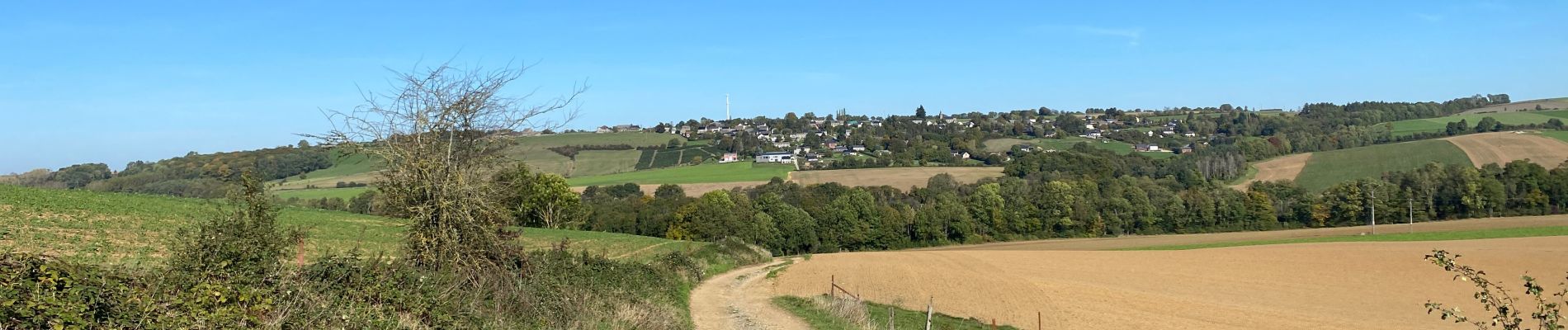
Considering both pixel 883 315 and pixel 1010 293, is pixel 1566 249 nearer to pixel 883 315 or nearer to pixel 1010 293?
pixel 1010 293

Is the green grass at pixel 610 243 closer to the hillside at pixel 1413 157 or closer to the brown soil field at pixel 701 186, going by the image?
the brown soil field at pixel 701 186

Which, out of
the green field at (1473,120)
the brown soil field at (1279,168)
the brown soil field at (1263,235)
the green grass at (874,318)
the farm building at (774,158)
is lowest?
the brown soil field at (1263,235)

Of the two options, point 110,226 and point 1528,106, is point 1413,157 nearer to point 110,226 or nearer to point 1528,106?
point 1528,106

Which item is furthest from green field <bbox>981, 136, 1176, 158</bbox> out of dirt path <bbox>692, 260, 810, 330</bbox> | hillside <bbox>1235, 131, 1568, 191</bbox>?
dirt path <bbox>692, 260, 810, 330</bbox>

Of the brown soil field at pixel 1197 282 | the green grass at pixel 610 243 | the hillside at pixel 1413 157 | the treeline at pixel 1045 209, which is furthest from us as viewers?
the hillside at pixel 1413 157

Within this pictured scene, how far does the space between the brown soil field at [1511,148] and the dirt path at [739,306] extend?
90.3 meters

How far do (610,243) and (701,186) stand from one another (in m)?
50.4

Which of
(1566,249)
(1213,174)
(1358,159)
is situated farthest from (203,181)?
(1358,159)

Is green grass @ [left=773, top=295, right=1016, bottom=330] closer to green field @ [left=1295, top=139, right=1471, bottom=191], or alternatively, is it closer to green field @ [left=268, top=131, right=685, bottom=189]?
green field @ [left=268, top=131, right=685, bottom=189]

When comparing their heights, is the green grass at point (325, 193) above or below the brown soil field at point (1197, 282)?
above

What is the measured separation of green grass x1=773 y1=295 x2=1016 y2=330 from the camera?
24.0 m

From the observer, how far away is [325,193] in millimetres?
90375

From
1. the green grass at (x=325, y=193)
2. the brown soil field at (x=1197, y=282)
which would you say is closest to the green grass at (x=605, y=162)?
the green grass at (x=325, y=193)

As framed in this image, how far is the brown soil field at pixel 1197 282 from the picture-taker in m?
32.2
